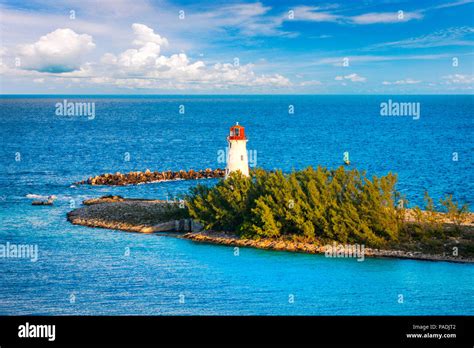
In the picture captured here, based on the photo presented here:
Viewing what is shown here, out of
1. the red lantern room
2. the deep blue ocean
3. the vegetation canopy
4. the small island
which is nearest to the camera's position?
the deep blue ocean

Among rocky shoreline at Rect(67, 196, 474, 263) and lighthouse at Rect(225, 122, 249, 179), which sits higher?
lighthouse at Rect(225, 122, 249, 179)

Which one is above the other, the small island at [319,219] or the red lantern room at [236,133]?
the red lantern room at [236,133]

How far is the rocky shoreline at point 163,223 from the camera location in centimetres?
3772

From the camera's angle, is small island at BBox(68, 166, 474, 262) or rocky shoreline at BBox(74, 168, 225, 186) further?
rocky shoreline at BBox(74, 168, 225, 186)

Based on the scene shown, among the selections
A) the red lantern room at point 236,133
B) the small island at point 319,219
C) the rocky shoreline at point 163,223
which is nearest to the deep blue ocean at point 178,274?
the rocky shoreline at point 163,223

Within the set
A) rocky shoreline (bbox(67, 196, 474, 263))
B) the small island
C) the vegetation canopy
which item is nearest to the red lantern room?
the small island

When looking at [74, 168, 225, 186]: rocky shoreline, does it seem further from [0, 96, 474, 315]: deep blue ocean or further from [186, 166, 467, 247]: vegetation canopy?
[186, 166, 467, 247]: vegetation canopy

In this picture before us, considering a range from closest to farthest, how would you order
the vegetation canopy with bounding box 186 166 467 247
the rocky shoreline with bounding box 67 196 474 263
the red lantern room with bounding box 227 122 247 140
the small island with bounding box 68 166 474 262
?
the rocky shoreline with bounding box 67 196 474 263
the small island with bounding box 68 166 474 262
the vegetation canopy with bounding box 186 166 467 247
the red lantern room with bounding box 227 122 247 140

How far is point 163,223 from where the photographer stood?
149ft

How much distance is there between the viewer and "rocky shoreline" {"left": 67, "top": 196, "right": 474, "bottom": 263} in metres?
37.7

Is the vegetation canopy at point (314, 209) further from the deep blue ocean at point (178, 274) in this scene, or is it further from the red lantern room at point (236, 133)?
the red lantern room at point (236, 133)

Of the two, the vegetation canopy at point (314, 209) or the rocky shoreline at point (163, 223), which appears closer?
the rocky shoreline at point (163, 223)
